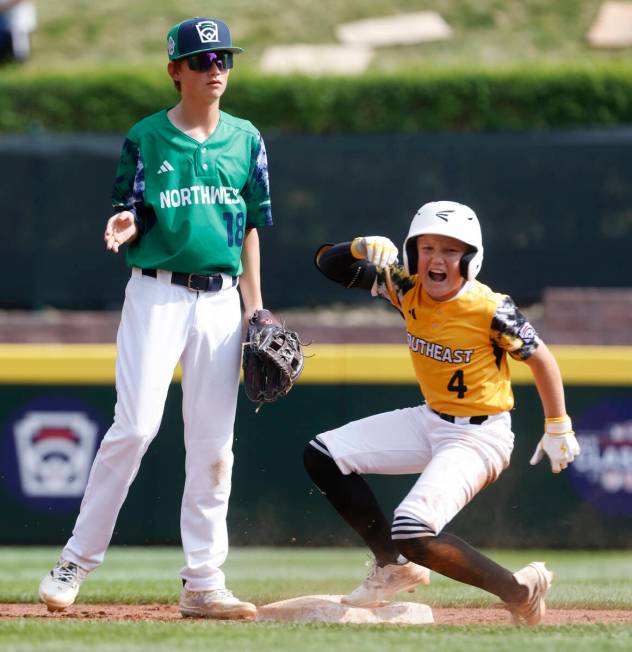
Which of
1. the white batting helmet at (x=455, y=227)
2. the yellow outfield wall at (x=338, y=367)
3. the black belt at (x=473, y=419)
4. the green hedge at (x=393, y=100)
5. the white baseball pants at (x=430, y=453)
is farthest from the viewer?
the green hedge at (x=393, y=100)

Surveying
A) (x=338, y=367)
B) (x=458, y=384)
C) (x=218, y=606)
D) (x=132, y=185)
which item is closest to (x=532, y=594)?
(x=458, y=384)

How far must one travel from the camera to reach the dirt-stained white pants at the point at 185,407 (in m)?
4.97

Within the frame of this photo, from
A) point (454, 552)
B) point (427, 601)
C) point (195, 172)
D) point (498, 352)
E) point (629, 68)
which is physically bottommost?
point (427, 601)

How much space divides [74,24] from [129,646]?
48.7ft

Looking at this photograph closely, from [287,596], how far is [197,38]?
8.56ft

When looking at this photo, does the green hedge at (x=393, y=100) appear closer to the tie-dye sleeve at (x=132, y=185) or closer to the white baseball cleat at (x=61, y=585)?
the tie-dye sleeve at (x=132, y=185)

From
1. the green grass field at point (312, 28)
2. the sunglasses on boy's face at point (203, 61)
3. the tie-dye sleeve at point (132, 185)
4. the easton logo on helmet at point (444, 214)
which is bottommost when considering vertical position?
the easton logo on helmet at point (444, 214)

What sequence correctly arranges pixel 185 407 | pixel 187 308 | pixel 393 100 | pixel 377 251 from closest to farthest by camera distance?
pixel 187 308
pixel 185 407
pixel 377 251
pixel 393 100

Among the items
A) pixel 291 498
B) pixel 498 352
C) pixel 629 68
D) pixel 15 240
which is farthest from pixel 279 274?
pixel 498 352

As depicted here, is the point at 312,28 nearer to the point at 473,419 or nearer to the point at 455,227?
the point at 455,227

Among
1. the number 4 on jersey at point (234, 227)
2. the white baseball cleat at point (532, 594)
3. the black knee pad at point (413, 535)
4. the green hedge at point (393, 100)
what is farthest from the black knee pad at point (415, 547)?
the green hedge at point (393, 100)

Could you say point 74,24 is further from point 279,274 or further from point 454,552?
point 454,552

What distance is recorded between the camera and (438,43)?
17281 millimetres

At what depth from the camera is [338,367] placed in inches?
334
